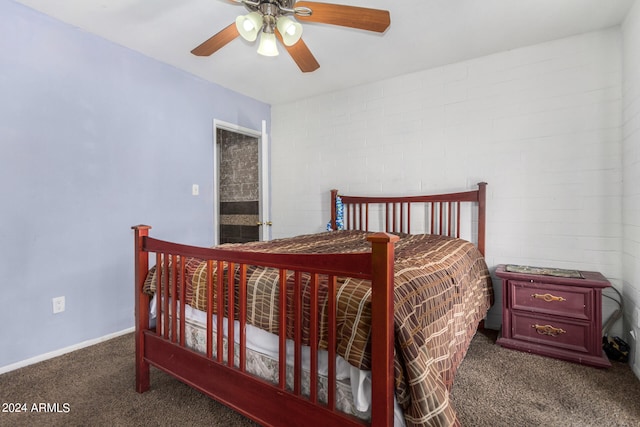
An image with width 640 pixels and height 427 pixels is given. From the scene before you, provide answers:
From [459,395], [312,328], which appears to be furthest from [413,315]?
[459,395]

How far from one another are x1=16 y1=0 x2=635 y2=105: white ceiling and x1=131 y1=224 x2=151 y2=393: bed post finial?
1.32 metres

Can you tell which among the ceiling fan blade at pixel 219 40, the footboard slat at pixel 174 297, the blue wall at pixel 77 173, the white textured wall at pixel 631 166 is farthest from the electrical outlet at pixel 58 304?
the white textured wall at pixel 631 166

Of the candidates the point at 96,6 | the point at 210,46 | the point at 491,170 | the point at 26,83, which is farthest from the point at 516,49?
the point at 26,83

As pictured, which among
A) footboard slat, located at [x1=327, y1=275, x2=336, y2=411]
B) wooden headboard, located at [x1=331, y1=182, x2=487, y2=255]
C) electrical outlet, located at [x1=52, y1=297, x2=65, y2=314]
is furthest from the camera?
wooden headboard, located at [x1=331, y1=182, x2=487, y2=255]

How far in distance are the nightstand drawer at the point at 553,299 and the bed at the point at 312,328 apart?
0.47 meters

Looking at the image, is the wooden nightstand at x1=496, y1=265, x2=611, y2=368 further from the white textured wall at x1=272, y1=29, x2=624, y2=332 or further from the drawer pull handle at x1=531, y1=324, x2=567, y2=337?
the white textured wall at x1=272, y1=29, x2=624, y2=332

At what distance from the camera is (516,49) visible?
2.56 m

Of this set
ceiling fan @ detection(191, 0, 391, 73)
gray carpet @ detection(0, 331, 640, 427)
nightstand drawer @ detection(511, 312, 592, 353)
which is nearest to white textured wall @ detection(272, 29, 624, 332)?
nightstand drawer @ detection(511, 312, 592, 353)

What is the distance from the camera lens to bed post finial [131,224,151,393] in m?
1.69

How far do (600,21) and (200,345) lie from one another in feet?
10.7

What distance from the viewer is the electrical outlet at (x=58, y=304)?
7.18ft

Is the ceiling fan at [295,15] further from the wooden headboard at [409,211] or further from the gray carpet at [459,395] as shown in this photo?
the gray carpet at [459,395]

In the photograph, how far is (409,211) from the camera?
3004mm

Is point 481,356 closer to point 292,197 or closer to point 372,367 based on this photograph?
point 372,367
